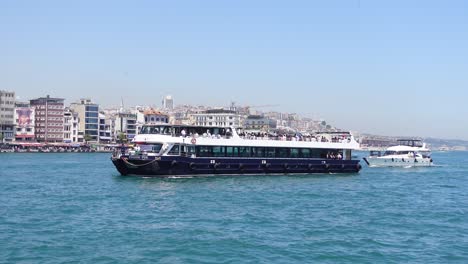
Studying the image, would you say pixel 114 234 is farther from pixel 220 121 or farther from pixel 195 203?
pixel 220 121

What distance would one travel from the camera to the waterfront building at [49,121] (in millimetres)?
150250

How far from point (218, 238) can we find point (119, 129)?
499 ft

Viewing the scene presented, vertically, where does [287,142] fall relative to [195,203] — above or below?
above

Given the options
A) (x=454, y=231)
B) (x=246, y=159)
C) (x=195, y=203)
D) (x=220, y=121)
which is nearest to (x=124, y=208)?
(x=195, y=203)

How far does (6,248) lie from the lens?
21.9m

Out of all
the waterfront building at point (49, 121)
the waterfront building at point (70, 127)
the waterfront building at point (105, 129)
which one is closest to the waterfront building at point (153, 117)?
the waterfront building at point (105, 129)

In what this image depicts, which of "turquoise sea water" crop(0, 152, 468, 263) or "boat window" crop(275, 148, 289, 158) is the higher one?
"boat window" crop(275, 148, 289, 158)

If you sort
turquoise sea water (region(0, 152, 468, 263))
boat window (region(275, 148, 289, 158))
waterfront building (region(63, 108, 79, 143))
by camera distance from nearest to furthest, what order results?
turquoise sea water (region(0, 152, 468, 263)) → boat window (region(275, 148, 289, 158)) → waterfront building (region(63, 108, 79, 143))

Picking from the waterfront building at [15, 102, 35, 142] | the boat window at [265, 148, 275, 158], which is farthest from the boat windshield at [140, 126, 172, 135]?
the waterfront building at [15, 102, 35, 142]

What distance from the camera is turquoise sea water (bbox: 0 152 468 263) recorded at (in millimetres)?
22016

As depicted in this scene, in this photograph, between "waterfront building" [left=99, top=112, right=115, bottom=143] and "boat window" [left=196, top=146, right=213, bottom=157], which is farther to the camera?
"waterfront building" [left=99, top=112, right=115, bottom=143]

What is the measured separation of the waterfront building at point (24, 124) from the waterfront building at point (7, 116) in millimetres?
1083

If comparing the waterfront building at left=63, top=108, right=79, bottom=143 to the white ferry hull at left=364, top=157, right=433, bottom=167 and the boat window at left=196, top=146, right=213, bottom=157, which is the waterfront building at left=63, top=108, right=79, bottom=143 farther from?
the boat window at left=196, top=146, right=213, bottom=157

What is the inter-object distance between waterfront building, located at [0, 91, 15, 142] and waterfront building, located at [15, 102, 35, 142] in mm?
1083
